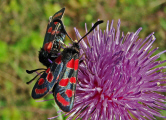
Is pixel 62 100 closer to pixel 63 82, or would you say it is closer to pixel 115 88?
pixel 63 82

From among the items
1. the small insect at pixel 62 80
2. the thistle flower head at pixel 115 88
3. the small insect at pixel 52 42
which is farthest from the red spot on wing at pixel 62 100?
the small insect at pixel 52 42

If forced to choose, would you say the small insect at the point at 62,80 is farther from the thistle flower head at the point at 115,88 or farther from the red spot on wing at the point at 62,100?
the thistle flower head at the point at 115,88

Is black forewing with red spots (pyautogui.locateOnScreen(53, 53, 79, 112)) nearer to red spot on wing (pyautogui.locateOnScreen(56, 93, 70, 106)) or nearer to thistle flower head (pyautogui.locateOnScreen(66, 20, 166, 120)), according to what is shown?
red spot on wing (pyautogui.locateOnScreen(56, 93, 70, 106))

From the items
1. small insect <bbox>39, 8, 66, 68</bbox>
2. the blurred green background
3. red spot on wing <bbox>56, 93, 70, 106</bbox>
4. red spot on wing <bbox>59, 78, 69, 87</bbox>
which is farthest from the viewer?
the blurred green background

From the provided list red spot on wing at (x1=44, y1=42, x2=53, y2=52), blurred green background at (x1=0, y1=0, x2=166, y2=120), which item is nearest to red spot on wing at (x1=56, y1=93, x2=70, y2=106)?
red spot on wing at (x1=44, y1=42, x2=53, y2=52)

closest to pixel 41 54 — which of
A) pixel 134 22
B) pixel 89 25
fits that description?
pixel 89 25

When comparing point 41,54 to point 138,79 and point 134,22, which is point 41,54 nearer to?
point 138,79

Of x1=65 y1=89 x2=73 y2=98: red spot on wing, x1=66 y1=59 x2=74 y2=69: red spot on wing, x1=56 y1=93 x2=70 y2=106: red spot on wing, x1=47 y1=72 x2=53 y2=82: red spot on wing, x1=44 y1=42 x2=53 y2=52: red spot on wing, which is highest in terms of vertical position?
x1=44 y1=42 x2=53 y2=52: red spot on wing

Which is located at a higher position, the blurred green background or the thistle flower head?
the blurred green background
